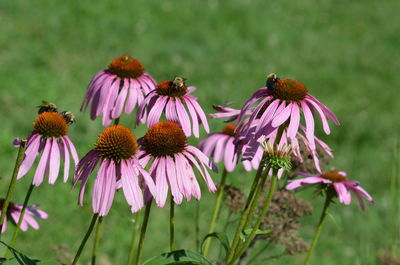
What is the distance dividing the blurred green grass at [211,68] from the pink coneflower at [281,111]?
7.41 ft

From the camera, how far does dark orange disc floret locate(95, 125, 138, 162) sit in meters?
1.40

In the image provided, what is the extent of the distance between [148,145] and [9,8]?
6.50m

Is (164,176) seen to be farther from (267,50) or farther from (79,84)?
(267,50)

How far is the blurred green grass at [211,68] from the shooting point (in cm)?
418

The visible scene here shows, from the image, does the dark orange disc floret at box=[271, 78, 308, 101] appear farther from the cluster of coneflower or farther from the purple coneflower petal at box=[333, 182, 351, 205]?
the purple coneflower petal at box=[333, 182, 351, 205]

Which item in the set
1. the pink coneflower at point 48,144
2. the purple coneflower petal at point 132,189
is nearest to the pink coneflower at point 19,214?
the pink coneflower at point 48,144

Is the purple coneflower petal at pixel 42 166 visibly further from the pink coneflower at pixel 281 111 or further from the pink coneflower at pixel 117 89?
the pink coneflower at pixel 281 111

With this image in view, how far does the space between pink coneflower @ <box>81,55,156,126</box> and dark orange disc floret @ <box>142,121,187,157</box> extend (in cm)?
37

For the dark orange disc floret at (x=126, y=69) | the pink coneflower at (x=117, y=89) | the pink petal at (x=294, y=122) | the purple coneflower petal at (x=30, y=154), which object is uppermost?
the dark orange disc floret at (x=126, y=69)

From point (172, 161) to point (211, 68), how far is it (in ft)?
18.7

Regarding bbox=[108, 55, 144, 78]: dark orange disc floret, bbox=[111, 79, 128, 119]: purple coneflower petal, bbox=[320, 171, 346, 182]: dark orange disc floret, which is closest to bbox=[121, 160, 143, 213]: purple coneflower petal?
bbox=[111, 79, 128, 119]: purple coneflower petal

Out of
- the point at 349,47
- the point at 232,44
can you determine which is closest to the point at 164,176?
the point at 232,44

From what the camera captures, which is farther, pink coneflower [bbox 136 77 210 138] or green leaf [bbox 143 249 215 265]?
pink coneflower [bbox 136 77 210 138]

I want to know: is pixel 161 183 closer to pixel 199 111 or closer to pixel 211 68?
pixel 199 111
